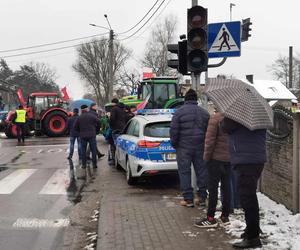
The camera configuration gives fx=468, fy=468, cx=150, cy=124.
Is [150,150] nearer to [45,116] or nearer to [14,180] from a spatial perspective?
[14,180]

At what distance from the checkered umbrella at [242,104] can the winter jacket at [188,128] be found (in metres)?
1.94

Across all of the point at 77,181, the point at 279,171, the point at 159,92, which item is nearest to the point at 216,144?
the point at 279,171

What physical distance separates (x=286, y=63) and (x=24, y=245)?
8196 cm

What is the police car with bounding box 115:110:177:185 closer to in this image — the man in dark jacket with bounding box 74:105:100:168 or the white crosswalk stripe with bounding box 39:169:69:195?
the white crosswalk stripe with bounding box 39:169:69:195

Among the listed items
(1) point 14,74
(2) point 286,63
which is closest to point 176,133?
(2) point 286,63

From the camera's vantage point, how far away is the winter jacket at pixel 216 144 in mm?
6324

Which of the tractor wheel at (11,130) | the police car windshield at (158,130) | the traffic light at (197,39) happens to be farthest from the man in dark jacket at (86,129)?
the tractor wheel at (11,130)

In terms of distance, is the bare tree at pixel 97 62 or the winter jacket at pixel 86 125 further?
the bare tree at pixel 97 62

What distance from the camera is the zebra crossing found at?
9852mm

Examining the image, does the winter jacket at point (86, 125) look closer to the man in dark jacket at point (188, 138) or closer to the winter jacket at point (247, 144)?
the man in dark jacket at point (188, 138)

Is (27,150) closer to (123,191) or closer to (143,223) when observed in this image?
(123,191)

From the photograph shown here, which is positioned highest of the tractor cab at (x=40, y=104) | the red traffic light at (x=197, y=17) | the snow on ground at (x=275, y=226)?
the red traffic light at (x=197, y=17)

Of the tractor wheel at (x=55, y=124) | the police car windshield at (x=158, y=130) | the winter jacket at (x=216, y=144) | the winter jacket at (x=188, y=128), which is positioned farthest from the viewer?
the tractor wheel at (x=55, y=124)

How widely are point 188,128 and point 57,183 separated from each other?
4.43m
